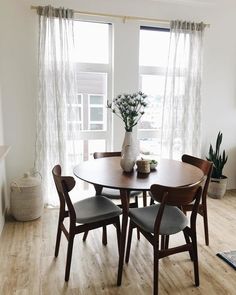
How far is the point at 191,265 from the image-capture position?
215 cm

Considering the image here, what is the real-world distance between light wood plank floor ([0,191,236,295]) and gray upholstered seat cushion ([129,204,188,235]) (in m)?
0.45

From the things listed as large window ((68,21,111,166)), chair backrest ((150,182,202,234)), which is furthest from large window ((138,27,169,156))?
chair backrest ((150,182,202,234))

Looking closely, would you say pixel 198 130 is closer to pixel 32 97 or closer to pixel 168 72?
pixel 168 72

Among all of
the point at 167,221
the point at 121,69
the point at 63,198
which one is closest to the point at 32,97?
the point at 121,69

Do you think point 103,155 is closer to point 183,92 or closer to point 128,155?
point 128,155

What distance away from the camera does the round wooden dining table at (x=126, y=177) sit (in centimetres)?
184

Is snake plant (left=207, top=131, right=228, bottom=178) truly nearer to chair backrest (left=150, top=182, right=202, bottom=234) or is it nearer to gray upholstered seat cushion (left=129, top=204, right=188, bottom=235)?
gray upholstered seat cushion (left=129, top=204, right=188, bottom=235)

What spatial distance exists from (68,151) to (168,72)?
1607mm

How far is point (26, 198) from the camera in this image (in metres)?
2.81

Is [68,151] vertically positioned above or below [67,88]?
below

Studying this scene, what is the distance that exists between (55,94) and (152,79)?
1.32m

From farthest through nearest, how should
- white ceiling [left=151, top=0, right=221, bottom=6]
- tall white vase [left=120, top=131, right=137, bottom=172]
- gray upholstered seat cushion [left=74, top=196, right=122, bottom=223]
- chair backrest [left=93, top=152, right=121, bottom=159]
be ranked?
white ceiling [left=151, top=0, right=221, bottom=6], chair backrest [left=93, top=152, right=121, bottom=159], tall white vase [left=120, top=131, right=137, bottom=172], gray upholstered seat cushion [left=74, top=196, right=122, bottom=223]

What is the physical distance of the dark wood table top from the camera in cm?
186

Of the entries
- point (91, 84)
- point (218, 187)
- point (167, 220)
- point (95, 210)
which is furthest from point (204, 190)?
point (91, 84)
